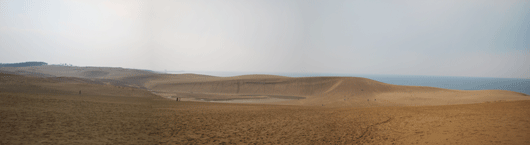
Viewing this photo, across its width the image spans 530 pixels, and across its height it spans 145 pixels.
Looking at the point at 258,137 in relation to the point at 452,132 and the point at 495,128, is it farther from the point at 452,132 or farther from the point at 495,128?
the point at 495,128

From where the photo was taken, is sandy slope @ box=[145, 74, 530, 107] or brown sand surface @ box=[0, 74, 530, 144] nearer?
brown sand surface @ box=[0, 74, 530, 144]

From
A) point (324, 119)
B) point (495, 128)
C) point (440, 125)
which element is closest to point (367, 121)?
point (324, 119)

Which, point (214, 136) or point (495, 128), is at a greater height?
point (495, 128)

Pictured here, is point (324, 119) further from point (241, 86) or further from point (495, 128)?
point (241, 86)

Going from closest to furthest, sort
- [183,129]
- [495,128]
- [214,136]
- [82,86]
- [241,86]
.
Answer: [495,128] → [214,136] → [183,129] → [82,86] → [241,86]

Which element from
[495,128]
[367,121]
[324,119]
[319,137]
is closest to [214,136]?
[319,137]

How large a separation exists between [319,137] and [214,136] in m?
3.94

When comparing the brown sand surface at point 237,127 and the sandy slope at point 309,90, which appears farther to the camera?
the sandy slope at point 309,90

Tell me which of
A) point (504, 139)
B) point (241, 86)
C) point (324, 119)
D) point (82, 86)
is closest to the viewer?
point (504, 139)

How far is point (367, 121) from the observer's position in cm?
1145

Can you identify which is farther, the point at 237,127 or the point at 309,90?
the point at 309,90

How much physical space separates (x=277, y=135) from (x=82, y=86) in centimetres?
2224

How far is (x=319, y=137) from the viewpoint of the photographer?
8977 mm

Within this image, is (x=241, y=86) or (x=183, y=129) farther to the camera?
(x=241, y=86)
